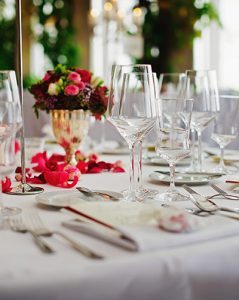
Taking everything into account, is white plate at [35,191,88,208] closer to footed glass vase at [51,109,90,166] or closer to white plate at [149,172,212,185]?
white plate at [149,172,212,185]

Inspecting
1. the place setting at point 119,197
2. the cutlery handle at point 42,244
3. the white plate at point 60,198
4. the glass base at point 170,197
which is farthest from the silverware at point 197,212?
the cutlery handle at point 42,244

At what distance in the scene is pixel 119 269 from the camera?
86 cm

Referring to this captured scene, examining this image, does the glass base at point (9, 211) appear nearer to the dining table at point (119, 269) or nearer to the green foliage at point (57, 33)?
the dining table at point (119, 269)

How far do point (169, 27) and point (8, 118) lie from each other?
676 centimetres

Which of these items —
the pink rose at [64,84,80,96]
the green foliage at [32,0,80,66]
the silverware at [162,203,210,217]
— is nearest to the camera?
the silverware at [162,203,210,217]

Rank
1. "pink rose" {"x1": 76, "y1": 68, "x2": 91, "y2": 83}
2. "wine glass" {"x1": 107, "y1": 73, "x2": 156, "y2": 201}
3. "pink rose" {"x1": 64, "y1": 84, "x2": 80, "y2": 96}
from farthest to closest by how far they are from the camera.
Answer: "pink rose" {"x1": 76, "y1": 68, "x2": 91, "y2": 83} < "pink rose" {"x1": 64, "y1": 84, "x2": 80, "y2": 96} < "wine glass" {"x1": 107, "y1": 73, "x2": 156, "y2": 201}

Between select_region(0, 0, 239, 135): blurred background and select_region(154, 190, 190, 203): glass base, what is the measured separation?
7.41 feet

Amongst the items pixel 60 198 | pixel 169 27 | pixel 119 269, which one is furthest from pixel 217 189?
pixel 169 27

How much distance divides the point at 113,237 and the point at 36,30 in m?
9.15

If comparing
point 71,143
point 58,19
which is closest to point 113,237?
point 71,143

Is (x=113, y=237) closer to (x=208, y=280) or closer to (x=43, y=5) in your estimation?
(x=208, y=280)

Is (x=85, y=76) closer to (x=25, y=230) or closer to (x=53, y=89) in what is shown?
(x=53, y=89)

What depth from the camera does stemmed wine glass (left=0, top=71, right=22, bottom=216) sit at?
1.17 metres

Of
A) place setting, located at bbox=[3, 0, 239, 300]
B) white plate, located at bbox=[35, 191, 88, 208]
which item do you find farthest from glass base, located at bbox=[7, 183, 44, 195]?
white plate, located at bbox=[35, 191, 88, 208]
